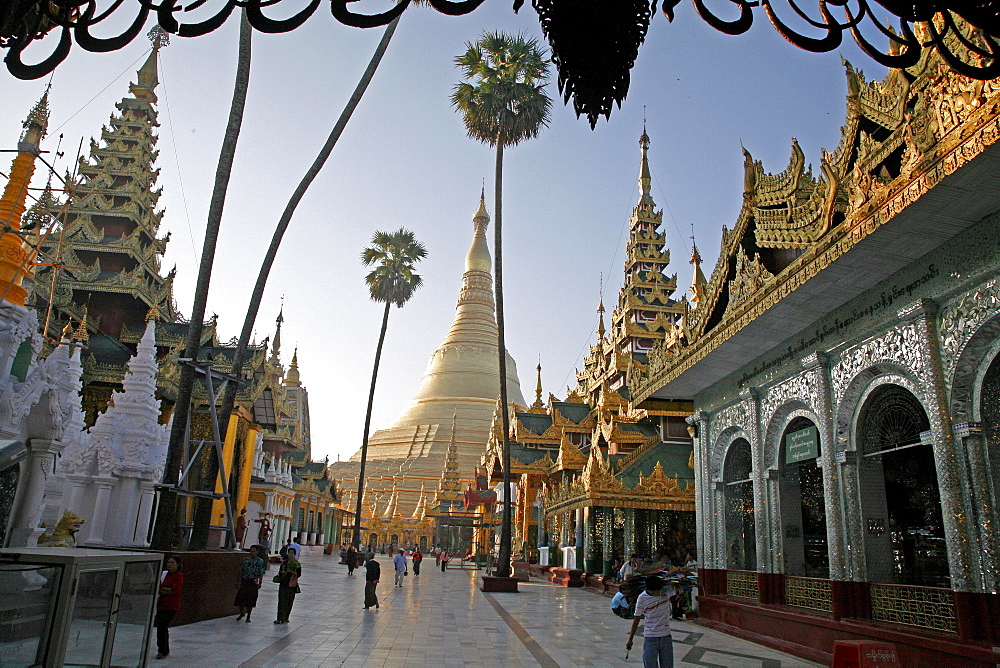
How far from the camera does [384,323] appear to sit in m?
37.3

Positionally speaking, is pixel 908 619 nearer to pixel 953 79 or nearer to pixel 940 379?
pixel 940 379

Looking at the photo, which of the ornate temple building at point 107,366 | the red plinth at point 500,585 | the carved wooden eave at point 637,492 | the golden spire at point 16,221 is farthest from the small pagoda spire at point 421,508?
the golden spire at point 16,221

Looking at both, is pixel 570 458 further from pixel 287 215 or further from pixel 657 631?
pixel 657 631

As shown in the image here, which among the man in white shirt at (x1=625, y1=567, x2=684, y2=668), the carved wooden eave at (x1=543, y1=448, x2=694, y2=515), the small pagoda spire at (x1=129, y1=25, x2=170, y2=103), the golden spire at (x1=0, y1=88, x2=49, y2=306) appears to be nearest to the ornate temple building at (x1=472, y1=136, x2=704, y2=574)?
the carved wooden eave at (x1=543, y1=448, x2=694, y2=515)

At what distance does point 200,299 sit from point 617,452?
47.3 ft

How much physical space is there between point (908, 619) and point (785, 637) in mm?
2424

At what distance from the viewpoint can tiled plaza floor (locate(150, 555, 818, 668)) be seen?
359 inches

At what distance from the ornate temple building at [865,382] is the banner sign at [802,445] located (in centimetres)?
4

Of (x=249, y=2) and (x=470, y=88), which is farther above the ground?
(x=470, y=88)

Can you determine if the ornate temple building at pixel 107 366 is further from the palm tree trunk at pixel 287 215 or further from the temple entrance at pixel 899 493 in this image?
the temple entrance at pixel 899 493

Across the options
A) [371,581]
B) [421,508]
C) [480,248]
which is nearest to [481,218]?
[480,248]

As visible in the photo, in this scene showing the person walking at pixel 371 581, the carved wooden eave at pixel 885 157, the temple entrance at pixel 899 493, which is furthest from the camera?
the person walking at pixel 371 581

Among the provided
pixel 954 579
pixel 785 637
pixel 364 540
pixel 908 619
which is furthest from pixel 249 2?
pixel 364 540

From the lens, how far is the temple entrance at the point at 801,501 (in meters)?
11.3
